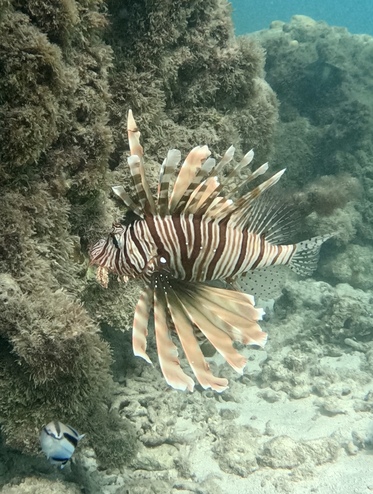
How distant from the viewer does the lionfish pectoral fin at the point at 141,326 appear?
2078mm

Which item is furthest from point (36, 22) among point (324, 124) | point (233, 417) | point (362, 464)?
point (324, 124)

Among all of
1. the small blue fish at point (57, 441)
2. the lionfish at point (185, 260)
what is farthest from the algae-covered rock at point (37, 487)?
the lionfish at point (185, 260)

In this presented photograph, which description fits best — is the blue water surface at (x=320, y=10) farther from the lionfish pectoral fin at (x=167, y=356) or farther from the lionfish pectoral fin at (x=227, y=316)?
the lionfish pectoral fin at (x=167, y=356)

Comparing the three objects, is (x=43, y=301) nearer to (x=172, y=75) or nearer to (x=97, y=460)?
(x=97, y=460)

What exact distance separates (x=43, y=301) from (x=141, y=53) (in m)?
2.58

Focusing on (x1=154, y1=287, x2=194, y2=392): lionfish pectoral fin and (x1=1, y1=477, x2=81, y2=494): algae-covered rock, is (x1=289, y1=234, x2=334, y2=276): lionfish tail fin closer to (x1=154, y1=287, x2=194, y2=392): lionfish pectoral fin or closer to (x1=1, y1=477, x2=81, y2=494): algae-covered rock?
(x1=154, y1=287, x2=194, y2=392): lionfish pectoral fin

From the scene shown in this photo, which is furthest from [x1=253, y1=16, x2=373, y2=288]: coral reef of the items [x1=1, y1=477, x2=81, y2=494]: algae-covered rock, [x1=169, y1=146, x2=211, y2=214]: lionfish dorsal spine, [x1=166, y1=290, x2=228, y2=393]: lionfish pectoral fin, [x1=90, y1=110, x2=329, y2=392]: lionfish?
[x1=1, y1=477, x2=81, y2=494]: algae-covered rock

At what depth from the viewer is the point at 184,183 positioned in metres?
2.60

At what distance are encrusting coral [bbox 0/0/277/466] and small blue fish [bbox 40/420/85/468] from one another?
0.73ft

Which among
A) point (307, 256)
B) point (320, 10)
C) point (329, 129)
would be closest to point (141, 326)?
point (307, 256)

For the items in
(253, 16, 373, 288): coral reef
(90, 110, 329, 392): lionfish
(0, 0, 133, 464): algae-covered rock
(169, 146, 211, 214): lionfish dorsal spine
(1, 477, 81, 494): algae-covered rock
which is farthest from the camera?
(253, 16, 373, 288): coral reef

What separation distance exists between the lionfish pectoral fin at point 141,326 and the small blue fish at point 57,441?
0.98 meters

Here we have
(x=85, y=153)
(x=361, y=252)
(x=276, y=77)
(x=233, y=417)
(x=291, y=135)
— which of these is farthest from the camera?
(x=276, y=77)

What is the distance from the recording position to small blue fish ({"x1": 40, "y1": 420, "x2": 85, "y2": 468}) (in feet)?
8.59
